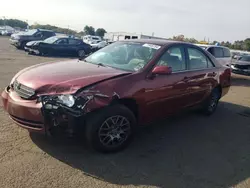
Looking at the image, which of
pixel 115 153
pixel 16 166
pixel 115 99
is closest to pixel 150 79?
pixel 115 99

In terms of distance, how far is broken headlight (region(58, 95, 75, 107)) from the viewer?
10.7 feet

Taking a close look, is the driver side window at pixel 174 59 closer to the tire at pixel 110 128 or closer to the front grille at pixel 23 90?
the tire at pixel 110 128

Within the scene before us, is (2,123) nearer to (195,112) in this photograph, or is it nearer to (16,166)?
(16,166)

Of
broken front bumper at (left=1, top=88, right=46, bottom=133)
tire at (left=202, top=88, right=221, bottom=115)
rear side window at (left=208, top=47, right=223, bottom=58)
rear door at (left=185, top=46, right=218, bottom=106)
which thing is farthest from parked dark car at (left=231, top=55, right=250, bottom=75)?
broken front bumper at (left=1, top=88, right=46, bottom=133)

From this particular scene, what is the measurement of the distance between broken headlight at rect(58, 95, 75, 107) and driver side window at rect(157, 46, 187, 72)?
5.36 feet

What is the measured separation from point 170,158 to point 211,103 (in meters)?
2.75

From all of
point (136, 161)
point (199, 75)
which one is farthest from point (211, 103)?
point (136, 161)

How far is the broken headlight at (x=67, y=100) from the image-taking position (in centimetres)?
327

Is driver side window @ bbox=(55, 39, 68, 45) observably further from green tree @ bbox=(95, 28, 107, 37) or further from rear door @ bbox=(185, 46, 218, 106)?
green tree @ bbox=(95, 28, 107, 37)

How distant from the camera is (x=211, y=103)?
20.1 feet

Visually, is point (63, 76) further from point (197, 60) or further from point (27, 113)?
point (197, 60)

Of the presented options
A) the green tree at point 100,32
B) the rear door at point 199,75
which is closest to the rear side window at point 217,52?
the rear door at point 199,75

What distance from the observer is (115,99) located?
361 cm

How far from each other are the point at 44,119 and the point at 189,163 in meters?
2.06
